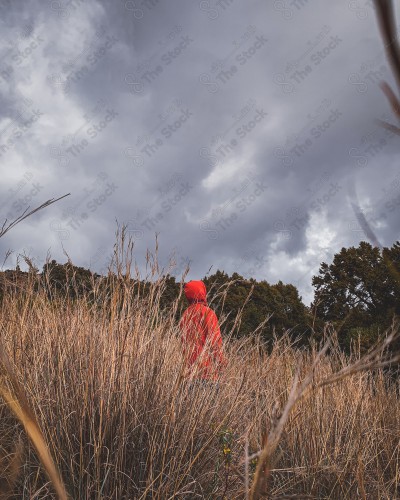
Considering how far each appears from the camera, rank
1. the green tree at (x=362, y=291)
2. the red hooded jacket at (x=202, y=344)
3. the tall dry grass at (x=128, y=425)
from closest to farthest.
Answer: the tall dry grass at (x=128, y=425) < the red hooded jacket at (x=202, y=344) < the green tree at (x=362, y=291)

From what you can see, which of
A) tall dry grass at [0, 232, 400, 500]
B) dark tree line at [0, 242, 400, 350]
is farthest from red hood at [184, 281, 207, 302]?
dark tree line at [0, 242, 400, 350]

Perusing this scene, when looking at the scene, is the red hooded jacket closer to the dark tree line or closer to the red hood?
the red hood

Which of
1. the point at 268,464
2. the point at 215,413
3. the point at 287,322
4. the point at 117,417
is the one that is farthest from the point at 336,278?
the point at 268,464

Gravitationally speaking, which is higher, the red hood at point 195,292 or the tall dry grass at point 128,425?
the red hood at point 195,292

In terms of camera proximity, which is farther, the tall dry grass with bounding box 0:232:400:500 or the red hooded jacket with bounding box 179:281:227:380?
the red hooded jacket with bounding box 179:281:227:380

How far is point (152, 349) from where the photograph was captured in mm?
2672

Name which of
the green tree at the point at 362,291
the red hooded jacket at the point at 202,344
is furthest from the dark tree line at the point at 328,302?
the red hooded jacket at the point at 202,344

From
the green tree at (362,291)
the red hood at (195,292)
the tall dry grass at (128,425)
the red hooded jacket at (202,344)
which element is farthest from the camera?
the green tree at (362,291)

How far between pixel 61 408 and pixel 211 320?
4.25 feet

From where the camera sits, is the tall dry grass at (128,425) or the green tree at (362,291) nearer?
the tall dry grass at (128,425)

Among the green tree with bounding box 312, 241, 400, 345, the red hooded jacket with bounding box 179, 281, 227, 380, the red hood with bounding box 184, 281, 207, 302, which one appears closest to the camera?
the red hooded jacket with bounding box 179, 281, 227, 380

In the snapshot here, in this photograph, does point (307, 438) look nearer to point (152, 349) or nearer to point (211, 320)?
point (211, 320)

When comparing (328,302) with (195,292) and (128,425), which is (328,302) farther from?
(128,425)

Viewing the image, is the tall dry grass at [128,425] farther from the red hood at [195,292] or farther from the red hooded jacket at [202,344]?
the red hood at [195,292]
